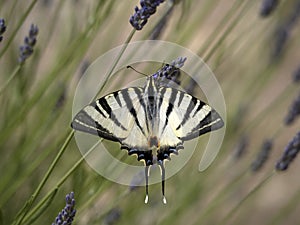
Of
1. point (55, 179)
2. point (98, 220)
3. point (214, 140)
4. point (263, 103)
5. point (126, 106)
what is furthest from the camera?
point (263, 103)

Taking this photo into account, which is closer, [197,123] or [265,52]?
[197,123]

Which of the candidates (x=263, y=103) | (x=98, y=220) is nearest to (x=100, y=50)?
(x=98, y=220)

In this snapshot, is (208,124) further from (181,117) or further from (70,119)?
(70,119)

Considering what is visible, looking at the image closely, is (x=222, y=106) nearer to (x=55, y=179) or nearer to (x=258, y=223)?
(x=55, y=179)

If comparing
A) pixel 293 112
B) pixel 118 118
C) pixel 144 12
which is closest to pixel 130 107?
pixel 118 118

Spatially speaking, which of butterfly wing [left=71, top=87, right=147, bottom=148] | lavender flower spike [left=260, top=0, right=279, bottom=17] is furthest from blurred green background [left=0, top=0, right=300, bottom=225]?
butterfly wing [left=71, top=87, right=147, bottom=148]
